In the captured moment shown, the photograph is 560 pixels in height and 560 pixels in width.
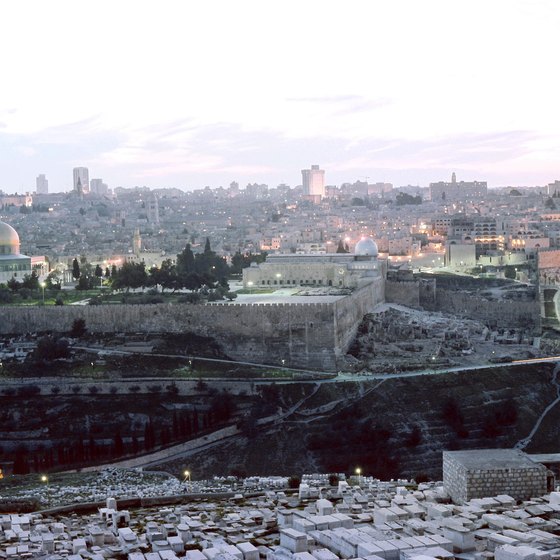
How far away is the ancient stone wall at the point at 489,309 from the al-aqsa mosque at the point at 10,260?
1317 centimetres

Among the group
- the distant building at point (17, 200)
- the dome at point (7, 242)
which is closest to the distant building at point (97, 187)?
the distant building at point (17, 200)

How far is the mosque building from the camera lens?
3528 centimetres

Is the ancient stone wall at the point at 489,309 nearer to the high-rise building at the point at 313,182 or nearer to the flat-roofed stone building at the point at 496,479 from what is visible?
the flat-roofed stone building at the point at 496,479

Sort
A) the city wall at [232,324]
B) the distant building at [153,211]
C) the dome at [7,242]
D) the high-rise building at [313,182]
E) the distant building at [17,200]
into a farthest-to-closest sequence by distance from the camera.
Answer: the high-rise building at [313,182]
the distant building at [17,200]
the distant building at [153,211]
the dome at [7,242]
the city wall at [232,324]

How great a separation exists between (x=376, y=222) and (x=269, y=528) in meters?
56.5

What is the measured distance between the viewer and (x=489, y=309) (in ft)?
116

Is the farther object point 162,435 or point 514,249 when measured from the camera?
point 514,249

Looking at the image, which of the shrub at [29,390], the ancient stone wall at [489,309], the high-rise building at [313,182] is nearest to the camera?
the shrub at [29,390]

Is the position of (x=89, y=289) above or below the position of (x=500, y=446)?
above

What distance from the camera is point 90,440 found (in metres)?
23.3

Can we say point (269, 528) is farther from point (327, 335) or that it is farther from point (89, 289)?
point (89, 289)

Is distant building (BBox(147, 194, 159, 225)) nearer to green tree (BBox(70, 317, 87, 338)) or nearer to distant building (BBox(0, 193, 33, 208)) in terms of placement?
distant building (BBox(0, 193, 33, 208))

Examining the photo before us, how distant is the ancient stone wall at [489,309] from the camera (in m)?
34.5

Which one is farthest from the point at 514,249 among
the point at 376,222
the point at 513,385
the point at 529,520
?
the point at 529,520
